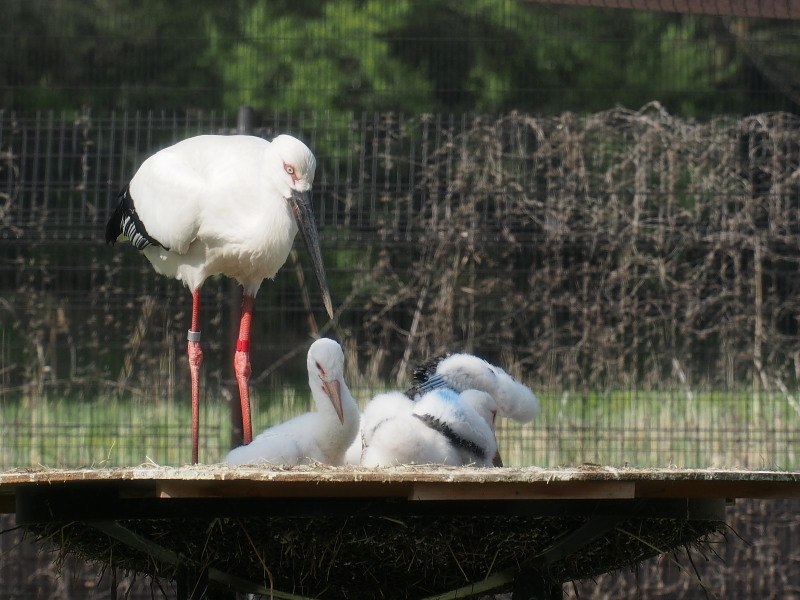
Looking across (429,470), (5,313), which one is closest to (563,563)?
(429,470)

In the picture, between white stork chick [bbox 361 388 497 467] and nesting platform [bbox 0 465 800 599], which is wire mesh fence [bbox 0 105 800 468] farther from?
nesting platform [bbox 0 465 800 599]

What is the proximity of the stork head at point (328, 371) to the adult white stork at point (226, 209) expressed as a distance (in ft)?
1.25

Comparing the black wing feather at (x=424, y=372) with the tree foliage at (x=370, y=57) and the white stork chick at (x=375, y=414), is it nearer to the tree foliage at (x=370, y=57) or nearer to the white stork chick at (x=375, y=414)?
the white stork chick at (x=375, y=414)

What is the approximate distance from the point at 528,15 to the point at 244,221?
12.9 m

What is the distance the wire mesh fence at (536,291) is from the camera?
28.4ft

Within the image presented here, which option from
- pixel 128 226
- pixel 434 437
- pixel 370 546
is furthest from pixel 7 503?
pixel 128 226

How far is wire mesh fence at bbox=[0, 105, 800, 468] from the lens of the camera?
340 inches

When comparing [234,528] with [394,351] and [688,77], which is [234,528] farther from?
[688,77]

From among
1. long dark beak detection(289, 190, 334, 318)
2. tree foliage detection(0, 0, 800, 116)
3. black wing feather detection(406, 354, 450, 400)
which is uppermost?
tree foliage detection(0, 0, 800, 116)

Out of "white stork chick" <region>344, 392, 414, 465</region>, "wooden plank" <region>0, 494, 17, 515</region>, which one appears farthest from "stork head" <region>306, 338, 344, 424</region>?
"wooden plank" <region>0, 494, 17, 515</region>

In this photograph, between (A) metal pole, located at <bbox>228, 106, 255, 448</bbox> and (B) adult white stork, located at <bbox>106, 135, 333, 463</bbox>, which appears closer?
(B) adult white stork, located at <bbox>106, 135, 333, 463</bbox>

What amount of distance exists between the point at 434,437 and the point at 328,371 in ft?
2.29

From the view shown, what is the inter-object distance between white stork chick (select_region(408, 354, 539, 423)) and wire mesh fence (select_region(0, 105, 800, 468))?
1.50 meters

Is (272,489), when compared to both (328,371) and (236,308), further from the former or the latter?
(236,308)
